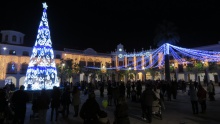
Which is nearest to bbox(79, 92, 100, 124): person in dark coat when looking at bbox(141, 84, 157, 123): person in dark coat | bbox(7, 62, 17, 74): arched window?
bbox(141, 84, 157, 123): person in dark coat

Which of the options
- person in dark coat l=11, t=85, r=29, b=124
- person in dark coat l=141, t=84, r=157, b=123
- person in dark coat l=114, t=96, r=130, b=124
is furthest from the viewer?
person in dark coat l=141, t=84, r=157, b=123

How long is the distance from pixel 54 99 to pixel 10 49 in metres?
32.1

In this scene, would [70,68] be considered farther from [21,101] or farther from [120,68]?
[21,101]

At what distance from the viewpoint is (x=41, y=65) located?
17.5 m

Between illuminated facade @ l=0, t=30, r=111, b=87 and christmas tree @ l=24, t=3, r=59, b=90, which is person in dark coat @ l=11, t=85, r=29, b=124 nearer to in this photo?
christmas tree @ l=24, t=3, r=59, b=90

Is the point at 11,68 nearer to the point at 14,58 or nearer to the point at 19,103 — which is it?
the point at 14,58

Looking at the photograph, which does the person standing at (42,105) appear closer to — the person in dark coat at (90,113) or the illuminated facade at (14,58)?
the person in dark coat at (90,113)

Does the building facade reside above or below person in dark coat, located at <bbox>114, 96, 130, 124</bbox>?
above

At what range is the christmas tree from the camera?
17484 mm

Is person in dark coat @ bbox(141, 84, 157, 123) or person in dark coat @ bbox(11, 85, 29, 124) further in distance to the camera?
person in dark coat @ bbox(141, 84, 157, 123)

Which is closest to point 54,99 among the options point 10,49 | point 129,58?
point 10,49

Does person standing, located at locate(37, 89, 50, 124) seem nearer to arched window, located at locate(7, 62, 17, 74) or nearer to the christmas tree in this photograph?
the christmas tree

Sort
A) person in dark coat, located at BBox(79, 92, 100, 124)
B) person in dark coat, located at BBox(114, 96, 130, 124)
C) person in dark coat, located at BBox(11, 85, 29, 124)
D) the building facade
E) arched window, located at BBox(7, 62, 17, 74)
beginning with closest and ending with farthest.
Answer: person in dark coat, located at BBox(79, 92, 100, 124)
person in dark coat, located at BBox(114, 96, 130, 124)
person in dark coat, located at BBox(11, 85, 29, 124)
arched window, located at BBox(7, 62, 17, 74)
the building facade

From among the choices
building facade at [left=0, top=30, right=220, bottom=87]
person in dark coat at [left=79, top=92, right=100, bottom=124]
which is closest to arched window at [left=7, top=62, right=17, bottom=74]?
building facade at [left=0, top=30, right=220, bottom=87]
